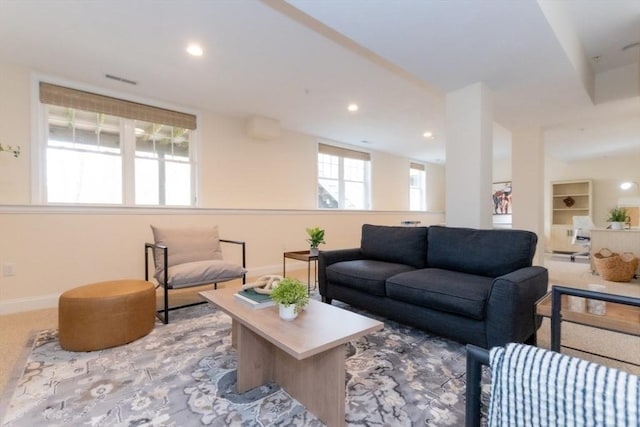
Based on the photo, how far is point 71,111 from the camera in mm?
3332

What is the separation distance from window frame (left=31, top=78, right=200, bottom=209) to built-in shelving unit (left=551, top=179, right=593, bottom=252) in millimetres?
8490

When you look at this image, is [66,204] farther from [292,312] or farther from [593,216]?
[593,216]

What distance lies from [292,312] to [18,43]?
3.30 m

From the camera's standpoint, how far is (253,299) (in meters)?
1.82

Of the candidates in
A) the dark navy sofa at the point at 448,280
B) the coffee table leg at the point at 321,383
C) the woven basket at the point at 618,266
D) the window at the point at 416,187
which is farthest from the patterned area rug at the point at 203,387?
the window at the point at 416,187

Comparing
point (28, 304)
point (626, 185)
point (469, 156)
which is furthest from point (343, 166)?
point (626, 185)

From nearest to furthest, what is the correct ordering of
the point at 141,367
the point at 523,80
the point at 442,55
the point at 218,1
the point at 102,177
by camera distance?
the point at 141,367 < the point at 218,1 < the point at 442,55 < the point at 523,80 < the point at 102,177

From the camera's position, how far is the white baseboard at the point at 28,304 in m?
2.87

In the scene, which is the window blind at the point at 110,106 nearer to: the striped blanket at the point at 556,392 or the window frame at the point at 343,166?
the window frame at the point at 343,166

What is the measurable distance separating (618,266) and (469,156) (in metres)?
3.18

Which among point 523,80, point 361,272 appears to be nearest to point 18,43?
point 361,272

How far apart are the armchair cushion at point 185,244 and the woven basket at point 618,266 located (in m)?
5.27

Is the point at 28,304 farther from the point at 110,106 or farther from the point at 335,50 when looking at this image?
the point at 335,50

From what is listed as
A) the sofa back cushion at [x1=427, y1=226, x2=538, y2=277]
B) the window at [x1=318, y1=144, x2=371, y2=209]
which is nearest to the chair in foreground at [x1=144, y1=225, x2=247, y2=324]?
the sofa back cushion at [x1=427, y1=226, x2=538, y2=277]
